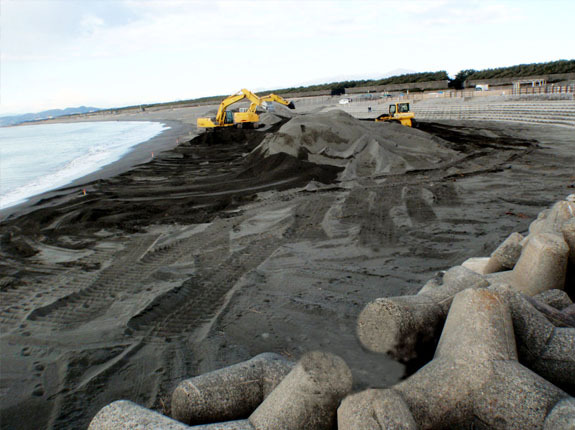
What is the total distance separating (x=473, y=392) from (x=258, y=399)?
1.40m

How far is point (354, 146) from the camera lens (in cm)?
1602

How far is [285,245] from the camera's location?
799 cm

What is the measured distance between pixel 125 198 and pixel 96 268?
19.4 ft

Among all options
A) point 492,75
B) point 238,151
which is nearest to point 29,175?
point 238,151

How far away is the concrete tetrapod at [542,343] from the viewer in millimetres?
2713

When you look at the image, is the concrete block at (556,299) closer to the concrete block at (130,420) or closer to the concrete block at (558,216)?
the concrete block at (558,216)

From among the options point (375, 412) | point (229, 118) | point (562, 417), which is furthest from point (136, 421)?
point (229, 118)

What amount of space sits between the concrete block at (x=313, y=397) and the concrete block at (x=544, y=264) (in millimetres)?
2416

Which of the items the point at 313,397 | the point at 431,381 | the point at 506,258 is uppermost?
the point at 313,397

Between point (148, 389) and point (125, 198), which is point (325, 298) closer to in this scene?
point (148, 389)

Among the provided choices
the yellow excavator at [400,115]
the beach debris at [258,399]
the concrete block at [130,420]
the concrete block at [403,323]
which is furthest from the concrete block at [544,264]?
the yellow excavator at [400,115]

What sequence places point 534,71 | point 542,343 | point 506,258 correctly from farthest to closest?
point 534,71, point 506,258, point 542,343

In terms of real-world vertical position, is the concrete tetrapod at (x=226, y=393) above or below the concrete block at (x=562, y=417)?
below

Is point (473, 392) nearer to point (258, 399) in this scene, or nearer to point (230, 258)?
point (258, 399)
